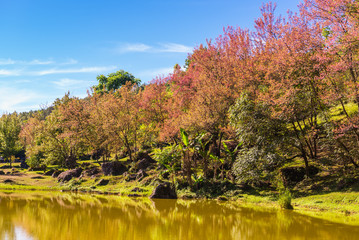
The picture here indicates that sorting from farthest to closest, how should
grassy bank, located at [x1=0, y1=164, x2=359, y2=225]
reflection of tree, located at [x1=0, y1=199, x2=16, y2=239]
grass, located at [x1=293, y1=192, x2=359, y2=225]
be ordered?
1. grassy bank, located at [x1=0, y1=164, x2=359, y2=225]
2. grass, located at [x1=293, y1=192, x2=359, y2=225]
3. reflection of tree, located at [x1=0, y1=199, x2=16, y2=239]

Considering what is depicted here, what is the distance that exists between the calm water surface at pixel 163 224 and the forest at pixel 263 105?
7323 mm

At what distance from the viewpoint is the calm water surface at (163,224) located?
498 inches

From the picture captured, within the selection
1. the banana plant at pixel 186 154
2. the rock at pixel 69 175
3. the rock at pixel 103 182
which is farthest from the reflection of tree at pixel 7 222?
the rock at pixel 69 175

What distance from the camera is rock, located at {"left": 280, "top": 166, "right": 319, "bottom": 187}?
962 inches

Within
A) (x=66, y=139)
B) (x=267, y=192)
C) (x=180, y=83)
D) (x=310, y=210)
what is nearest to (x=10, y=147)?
(x=66, y=139)

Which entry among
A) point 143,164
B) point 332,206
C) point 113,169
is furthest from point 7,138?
point 332,206

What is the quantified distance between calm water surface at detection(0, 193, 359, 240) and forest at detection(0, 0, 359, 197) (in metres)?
7.32

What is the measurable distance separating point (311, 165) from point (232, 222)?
12868 mm

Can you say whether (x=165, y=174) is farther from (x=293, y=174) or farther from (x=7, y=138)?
(x=7, y=138)

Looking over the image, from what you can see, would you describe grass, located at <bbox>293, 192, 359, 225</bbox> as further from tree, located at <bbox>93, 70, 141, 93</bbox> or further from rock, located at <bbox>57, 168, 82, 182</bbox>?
tree, located at <bbox>93, 70, 141, 93</bbox>

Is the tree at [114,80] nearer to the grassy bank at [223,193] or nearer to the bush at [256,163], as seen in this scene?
the grassy bank at [223,193]

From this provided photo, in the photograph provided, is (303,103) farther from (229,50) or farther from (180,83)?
(180,83)

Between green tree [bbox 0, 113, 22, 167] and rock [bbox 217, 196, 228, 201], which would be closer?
rock [bbox 217, 196, 228, 201]

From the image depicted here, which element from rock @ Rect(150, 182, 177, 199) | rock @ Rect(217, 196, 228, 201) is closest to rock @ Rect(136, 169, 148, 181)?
rock @ Rect(150, 182, 177, 199)
